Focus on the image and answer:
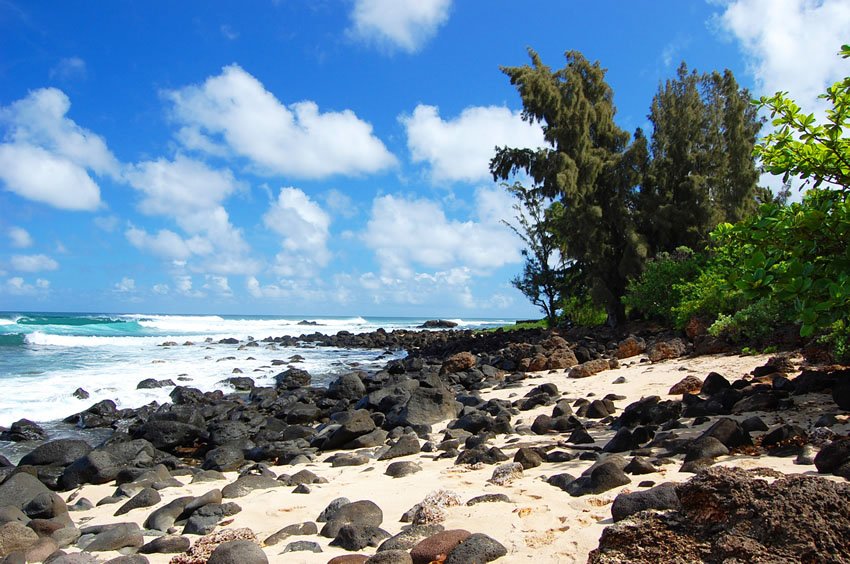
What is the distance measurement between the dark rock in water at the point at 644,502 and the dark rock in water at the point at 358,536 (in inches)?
64.5

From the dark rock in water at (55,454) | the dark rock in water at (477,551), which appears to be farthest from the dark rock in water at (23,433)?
the dark rock in water at (477,551)

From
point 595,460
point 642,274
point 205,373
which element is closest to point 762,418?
point 595,460

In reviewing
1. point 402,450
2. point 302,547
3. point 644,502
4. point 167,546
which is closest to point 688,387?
point 402,450

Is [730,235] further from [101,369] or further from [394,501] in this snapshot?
[101,369]

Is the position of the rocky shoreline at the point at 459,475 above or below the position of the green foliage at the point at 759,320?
below

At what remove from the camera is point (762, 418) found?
5.91 meters

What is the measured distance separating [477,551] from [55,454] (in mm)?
7569

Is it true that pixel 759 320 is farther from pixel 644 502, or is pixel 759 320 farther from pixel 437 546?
pixel 437 546

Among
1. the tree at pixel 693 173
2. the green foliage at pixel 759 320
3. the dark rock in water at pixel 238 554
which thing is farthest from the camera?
the tree at pixel 693 173

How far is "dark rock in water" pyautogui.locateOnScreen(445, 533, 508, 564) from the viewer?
319 cm

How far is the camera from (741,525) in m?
2.37

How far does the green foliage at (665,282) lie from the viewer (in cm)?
1880

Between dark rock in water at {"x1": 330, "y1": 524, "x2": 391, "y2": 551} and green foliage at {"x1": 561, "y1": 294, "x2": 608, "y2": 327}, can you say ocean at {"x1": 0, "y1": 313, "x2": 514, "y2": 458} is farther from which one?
green foliage at {"x1": 561, "y1": 294, "x2": 608, "y2": 327}

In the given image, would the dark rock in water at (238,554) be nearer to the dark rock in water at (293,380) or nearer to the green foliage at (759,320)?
the green foliage at (759,320)
